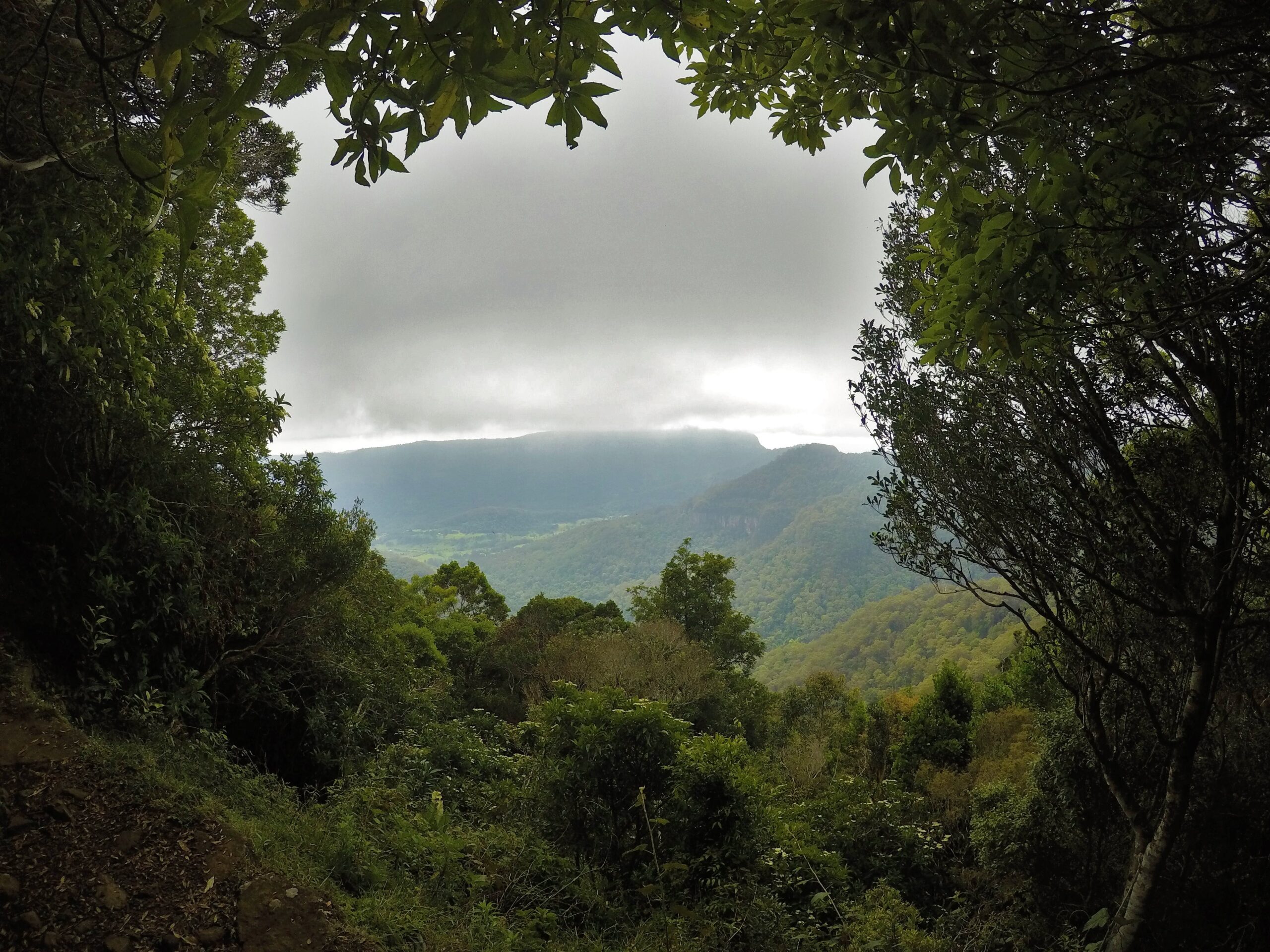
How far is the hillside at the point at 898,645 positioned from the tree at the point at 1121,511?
156 ft

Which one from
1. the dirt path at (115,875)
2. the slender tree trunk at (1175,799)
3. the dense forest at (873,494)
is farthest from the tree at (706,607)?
the dirt path at (115,875)

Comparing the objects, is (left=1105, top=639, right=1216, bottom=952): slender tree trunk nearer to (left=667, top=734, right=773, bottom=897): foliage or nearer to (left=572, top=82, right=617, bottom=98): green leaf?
(left=667, top=734, right=773, bottom=897): foliage

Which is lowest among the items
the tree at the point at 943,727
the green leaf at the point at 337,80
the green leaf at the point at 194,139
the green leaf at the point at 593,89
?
the tree at the point at 943,727

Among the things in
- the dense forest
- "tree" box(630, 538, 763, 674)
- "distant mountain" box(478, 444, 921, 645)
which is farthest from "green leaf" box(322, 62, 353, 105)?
"distant mountain" box(478, 444, 921, 645)

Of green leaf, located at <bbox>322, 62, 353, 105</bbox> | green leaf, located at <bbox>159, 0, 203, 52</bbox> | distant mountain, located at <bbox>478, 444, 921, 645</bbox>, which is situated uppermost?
green leaf, located at <bbox>322, 62, 353, 105</bbox>

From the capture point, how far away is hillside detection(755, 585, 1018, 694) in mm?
57625

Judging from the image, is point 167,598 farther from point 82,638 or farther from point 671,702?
point 671,702

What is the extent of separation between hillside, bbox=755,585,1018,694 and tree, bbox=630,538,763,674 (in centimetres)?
2390

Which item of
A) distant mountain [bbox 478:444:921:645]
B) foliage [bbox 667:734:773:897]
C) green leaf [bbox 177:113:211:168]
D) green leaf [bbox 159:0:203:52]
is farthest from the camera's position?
distant mountain [bbox 478:444:921:645]

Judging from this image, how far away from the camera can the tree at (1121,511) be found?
11.8 ft

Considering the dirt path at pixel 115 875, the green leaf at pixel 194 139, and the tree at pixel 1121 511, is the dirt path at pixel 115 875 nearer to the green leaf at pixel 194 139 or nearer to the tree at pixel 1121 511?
the green leaf at pixel 194 139

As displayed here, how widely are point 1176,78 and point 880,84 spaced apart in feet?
4.25

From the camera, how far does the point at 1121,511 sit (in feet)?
14.5

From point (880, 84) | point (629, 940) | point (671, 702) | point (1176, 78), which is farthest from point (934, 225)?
point (671, 702)
